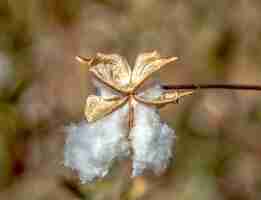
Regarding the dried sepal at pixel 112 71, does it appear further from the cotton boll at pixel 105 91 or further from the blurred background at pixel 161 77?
the blurred background at pixel 161 77

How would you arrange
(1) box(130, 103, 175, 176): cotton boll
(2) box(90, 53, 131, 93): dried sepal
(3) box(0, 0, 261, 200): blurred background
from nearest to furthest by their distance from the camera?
(1) box(130, 103, 175, 176): cotton boll → (2) box(90, 53, 131, 93): dried sepal → (3) box(0, 0, 261, 200): blurred background

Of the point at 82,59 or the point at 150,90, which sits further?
the point at 150,90

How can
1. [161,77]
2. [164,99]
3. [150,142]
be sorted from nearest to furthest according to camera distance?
[150,142], [164,99], [161,77]

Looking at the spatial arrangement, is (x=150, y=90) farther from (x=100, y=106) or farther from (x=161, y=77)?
(x=161, y=77)

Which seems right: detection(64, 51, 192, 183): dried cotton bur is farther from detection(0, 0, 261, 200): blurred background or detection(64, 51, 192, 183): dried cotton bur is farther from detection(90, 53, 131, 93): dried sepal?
detection(0, 0, 261, 200): blurred background

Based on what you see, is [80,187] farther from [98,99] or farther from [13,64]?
[13,64]

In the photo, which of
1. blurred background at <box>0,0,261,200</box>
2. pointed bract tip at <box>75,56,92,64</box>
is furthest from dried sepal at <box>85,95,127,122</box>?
blurred background at <box>0,0,261,200</box>

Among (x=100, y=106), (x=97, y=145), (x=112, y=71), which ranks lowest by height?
(x=97, y=145)

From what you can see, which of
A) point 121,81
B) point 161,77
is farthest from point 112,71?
point 161,77
